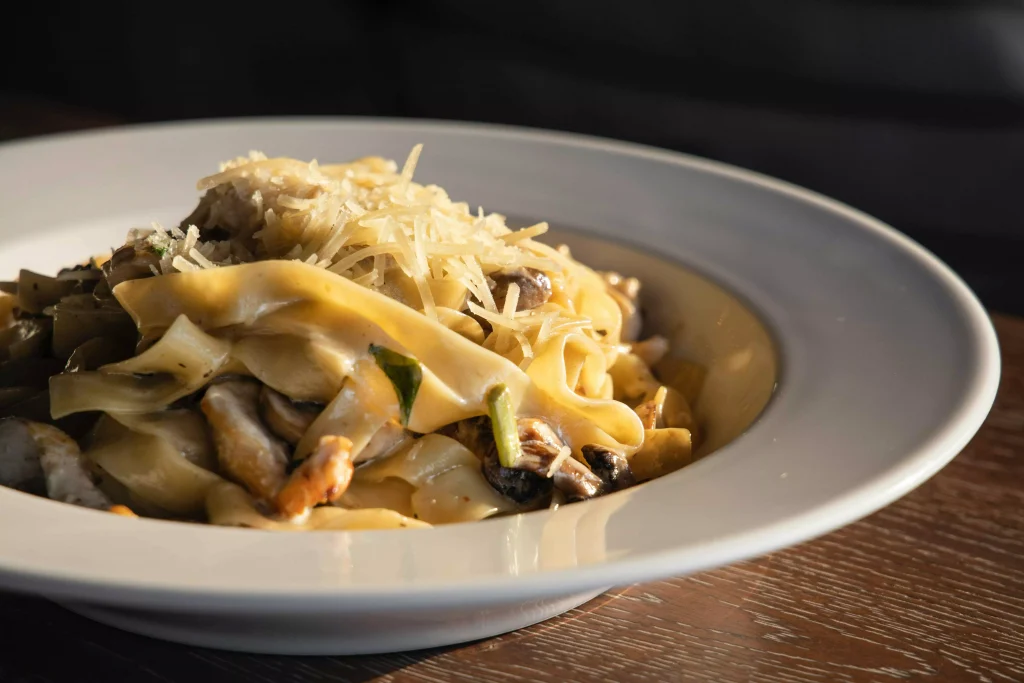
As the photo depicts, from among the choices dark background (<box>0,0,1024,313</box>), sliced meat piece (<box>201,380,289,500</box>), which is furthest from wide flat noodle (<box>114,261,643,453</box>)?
A: dark background (<box>0,0,1024,313</box>)

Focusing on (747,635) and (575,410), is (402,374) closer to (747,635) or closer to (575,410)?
(575,410)

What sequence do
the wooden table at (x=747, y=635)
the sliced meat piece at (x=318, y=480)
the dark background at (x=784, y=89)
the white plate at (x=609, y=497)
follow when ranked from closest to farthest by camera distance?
the white plate at (x=609, y=497) < the wooden table at (x=747, y=635) < the sliced meat piece at (x=318, y=480) < the dark background at (x=784, y=89)

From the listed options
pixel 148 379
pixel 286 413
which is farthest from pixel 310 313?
pixel 148 379

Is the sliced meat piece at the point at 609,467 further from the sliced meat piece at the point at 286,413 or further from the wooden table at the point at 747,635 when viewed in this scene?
the sliced meat piece at the point at 286,413

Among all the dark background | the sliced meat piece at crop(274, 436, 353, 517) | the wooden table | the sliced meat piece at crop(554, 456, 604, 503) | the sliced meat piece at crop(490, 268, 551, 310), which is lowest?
the wooden table

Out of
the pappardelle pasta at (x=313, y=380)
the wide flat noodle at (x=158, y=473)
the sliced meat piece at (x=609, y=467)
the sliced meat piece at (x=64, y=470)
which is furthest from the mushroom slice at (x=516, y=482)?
the sliced meat piece at (x=64, y=470)

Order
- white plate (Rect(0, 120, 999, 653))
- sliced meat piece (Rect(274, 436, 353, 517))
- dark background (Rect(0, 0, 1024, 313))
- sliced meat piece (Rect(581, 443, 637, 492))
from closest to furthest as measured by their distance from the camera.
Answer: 1. white plate (Rect(0, 120, 999, 653))
2. sliced meat piece (Rect(274, 436, 353, 517))
3. sliced meat piece (Rect(581, 443, 637, 492))
4. dark background (Rect(0, 0, 1024, 313))

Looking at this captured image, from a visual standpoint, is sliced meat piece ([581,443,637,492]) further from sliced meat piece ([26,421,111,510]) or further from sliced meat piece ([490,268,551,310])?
sliced meat piece ([26,421,111,510])
